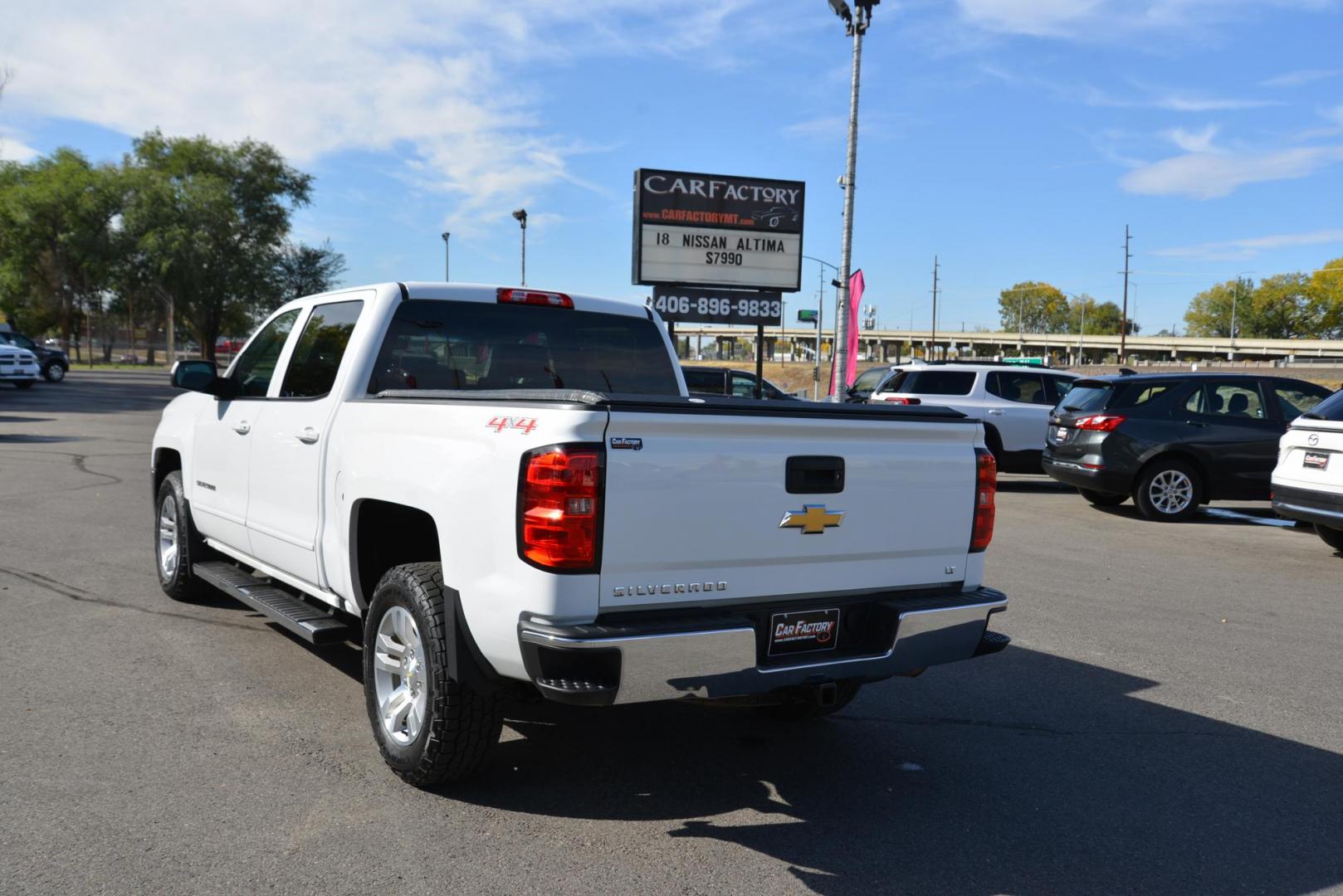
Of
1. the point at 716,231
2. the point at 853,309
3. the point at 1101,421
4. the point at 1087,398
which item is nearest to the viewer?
the point at 1101,421

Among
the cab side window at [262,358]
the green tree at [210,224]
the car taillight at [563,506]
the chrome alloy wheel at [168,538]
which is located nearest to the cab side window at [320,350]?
the cab side window at [262,358]

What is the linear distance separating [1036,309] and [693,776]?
555 ft

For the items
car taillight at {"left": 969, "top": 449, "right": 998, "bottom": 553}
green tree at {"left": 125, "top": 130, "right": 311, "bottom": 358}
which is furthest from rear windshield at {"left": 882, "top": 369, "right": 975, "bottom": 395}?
green tree at {"left": 125, "top": 130, "right": 311, "bottom": 358}

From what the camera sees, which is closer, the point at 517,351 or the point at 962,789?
the point at 962,789

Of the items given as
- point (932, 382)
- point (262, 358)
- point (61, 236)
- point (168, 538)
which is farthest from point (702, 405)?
point (61, 236)

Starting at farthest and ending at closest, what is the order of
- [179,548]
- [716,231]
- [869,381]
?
1. [716,231]
2. [869,381]
3. [179,548]

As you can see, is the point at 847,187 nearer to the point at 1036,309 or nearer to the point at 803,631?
the point at 803,631

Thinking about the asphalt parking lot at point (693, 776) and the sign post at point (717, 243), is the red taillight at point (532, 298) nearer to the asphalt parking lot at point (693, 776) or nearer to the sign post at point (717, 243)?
the asphalt parking lot at point (693, 776)

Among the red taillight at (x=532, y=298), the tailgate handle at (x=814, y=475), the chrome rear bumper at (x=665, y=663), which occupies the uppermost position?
the red taillight at (x=532, y=298)

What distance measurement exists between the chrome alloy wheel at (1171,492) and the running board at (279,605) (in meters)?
10.3

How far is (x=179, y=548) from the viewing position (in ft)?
22.1

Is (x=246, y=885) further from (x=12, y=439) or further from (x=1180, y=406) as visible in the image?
(x=12, y=439)

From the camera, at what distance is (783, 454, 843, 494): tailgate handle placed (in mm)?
3760

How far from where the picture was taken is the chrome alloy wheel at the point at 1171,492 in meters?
12.3
